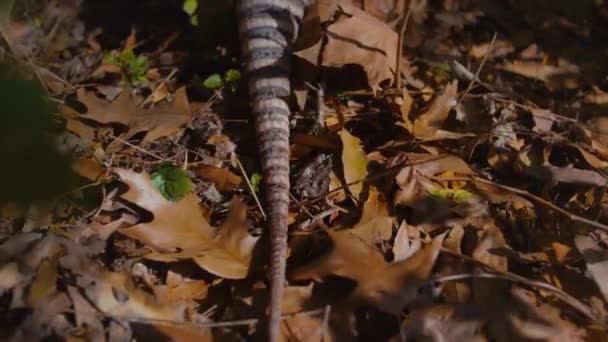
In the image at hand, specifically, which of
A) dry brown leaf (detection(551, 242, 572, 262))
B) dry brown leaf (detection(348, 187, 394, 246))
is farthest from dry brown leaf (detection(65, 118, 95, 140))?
dry brown leaf (detection(551, 242, 572, 262))

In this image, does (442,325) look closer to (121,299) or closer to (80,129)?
(121,299)

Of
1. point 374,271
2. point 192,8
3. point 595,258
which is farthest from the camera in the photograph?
point 192,8

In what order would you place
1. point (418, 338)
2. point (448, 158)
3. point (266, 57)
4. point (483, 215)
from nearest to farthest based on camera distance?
point (418, 338) < point (483, 215) < point (448, 158) < point (266, 57)

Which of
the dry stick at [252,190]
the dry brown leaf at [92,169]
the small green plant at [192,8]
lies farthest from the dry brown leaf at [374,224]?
the small green plant at [192,8]

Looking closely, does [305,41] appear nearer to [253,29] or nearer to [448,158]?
[253,29]

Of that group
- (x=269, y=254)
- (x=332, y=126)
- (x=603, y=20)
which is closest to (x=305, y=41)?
(x=332, y=126)

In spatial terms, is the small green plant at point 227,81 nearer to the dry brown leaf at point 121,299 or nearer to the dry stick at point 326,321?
the dry brown leaf at point 121,299

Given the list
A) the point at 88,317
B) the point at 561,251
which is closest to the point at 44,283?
the point at 88,317
